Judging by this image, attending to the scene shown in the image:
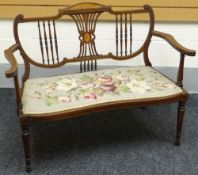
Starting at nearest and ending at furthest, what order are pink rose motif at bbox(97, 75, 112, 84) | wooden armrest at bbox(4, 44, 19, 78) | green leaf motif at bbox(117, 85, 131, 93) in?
1. wooden armrest at bbox(4, 44, 19, 78)
2. green leaf motif at bbox(117, 85, 131, 93)
3. pink rose motif at bbox(97, 75, 112, 84)

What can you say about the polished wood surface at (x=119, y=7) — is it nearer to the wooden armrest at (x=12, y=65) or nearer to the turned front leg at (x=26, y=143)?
the wooden armrest at (x=12, y=65)

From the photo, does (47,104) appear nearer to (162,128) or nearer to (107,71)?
(107,71)

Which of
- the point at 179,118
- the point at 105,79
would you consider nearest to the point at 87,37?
the point at 105,79

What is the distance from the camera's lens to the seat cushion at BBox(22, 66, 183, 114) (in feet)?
5.60

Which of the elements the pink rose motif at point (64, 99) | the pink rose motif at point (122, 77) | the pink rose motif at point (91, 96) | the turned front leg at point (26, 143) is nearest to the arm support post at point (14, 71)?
the turned front leg at point (26, 143)

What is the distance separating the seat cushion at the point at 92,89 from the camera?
5.60 feet

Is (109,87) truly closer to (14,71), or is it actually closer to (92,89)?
(92,89)

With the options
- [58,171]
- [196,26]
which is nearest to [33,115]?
[58,171]

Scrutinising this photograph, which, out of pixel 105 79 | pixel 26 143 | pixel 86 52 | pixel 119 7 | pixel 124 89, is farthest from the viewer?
pixel 119 7

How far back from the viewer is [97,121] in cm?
226

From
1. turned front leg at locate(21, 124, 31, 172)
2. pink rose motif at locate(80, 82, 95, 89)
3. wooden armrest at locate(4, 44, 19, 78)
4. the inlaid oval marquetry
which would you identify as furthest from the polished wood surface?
turned front leg at locate(21, 124, 31, 172)

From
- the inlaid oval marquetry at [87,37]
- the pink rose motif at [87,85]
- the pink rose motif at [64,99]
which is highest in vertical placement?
the inlaid oval marquetry at [87,37]

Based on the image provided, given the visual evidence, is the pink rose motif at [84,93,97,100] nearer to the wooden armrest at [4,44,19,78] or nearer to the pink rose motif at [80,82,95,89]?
the pink rose motif at [80,82,95,89]

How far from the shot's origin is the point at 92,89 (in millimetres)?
1842
